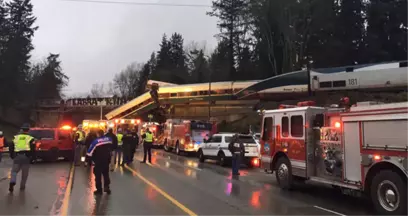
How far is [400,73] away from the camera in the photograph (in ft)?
123

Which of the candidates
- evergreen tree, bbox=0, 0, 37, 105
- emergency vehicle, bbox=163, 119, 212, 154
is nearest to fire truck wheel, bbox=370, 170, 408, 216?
emergency vehicle, bbox=163, 119, 212, 154

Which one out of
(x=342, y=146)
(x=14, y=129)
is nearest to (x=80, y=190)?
Answer: (x=342, y=146)

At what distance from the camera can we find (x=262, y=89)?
5109 centimetres

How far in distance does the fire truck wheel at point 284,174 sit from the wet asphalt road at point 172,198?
1.21 ft

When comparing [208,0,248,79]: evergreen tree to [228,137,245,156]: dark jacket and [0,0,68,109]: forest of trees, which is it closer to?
[0,0,68,109]: forest of trees

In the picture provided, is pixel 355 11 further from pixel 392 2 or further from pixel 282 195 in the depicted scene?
pixel 282 195

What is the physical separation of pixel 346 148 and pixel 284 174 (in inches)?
121

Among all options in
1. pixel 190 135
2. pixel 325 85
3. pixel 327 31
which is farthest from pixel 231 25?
pixel 190 135

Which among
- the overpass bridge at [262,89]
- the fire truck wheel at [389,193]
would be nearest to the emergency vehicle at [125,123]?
the overpass bridge at [262,89]

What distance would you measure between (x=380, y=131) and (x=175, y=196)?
5.27 meters

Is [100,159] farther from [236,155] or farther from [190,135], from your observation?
[190,135]

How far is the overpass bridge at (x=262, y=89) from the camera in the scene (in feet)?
127

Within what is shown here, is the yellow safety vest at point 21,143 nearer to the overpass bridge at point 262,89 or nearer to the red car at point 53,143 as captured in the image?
the red car at point 53,143

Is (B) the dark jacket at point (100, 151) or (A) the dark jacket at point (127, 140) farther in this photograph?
(A) the dark jacket at point (127, 140)
